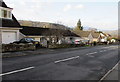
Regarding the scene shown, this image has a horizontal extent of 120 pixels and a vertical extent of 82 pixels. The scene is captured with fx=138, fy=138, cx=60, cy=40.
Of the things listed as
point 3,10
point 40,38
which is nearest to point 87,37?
point 40,38

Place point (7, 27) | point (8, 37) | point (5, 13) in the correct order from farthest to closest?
point (5, 13), point (8, 37), point (7, 27)

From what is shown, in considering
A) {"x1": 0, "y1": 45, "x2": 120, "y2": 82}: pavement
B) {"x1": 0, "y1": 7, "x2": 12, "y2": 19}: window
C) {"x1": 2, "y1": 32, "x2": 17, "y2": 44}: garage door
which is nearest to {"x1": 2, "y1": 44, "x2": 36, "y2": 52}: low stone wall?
{"x1": 0, "y1": 45, "x2": 120, "y2": 82}: pavement

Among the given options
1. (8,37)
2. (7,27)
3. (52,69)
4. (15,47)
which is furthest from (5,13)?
(52,69)

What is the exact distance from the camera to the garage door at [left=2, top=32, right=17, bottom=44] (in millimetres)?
23000

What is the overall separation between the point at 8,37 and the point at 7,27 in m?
1.82

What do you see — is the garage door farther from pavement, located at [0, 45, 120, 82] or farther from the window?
pavement, located at [0, 45, 120, 82]

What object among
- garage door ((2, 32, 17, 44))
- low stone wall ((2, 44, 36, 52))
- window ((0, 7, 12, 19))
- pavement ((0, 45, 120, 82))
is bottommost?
pavement ((0, 45, 120, 82))

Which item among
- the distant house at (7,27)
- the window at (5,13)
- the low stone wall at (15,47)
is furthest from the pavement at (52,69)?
the window at (5,13)

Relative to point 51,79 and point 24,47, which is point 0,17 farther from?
point 51,79

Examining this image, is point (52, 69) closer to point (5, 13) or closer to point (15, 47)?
point (15, 47)

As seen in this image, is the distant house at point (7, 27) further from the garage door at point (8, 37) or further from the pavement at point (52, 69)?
the pavement at point (52, 69)

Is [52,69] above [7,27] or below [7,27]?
below

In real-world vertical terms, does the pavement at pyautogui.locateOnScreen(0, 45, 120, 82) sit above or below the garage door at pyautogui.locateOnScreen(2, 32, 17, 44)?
below

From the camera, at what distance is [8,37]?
931 inches
